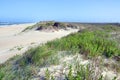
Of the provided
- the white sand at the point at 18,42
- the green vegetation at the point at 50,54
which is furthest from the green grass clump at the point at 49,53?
the white sand at the point at 18,42

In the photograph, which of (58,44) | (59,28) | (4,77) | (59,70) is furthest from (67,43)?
(59,28)

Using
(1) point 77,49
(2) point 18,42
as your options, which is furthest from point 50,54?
(2) point 18,42

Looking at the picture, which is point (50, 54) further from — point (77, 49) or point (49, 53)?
point (77, 49)

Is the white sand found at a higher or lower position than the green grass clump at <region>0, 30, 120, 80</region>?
lower

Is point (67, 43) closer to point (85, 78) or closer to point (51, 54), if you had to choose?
point (51, 54)

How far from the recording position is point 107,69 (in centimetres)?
772

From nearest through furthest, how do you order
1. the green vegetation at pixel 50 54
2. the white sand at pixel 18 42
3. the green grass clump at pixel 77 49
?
the green vegetation at pixel 50 54, the green grass clump at pixel 77 49, the white sand at pixel 18 42

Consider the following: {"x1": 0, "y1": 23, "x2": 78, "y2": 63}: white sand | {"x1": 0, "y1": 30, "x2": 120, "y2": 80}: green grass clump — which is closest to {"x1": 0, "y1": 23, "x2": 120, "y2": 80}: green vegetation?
{"x1": 0, "y1": 30, "x2": 120, "y2": 80}: green grass clump

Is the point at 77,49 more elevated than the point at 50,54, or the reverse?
the point at 77,49

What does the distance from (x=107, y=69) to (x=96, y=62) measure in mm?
357

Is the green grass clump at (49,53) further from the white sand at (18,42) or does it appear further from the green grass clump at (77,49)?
the white sand at (18,42)

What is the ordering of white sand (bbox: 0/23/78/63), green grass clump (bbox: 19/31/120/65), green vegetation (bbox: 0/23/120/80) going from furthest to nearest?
white sand (bbox: 0/23/78/63) → green grass clump (bbox: 19/31/120/65) → green vegetation (bbox: 0/23/120/80)

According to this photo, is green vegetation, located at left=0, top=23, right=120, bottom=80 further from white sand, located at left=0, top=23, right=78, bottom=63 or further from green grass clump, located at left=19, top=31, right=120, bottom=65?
white sand, located at left=0, top=23, right=78, bottom=63

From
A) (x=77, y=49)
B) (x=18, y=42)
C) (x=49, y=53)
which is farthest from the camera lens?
(x=18, y=42)
